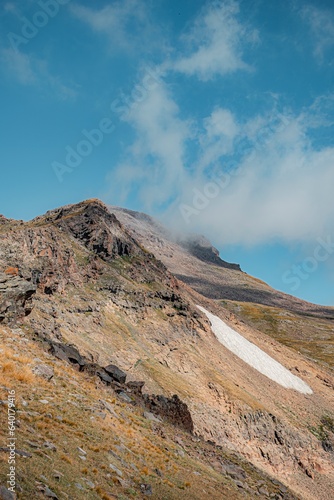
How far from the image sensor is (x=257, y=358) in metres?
61.2

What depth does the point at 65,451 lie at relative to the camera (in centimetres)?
1422

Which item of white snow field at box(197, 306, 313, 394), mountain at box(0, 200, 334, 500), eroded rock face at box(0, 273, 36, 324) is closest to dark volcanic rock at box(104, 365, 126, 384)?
mountain at box(0, 200, 334, 500)

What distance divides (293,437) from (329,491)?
6.70 m

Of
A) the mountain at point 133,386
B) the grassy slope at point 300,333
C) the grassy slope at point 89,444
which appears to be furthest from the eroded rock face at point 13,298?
the grassy slope at point 300,333

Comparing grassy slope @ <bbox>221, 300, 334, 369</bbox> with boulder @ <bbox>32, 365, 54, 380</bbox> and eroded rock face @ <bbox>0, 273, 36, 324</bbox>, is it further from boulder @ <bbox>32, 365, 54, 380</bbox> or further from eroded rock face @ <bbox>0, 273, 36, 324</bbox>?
boulder @ <bbox>32, 365, 54, 380</bbox>

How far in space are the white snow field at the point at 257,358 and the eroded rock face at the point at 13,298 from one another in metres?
38.7

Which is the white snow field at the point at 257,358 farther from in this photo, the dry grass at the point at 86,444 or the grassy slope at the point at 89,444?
the dry grass at the point at 86,444

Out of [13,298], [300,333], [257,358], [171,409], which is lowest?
[171,409]

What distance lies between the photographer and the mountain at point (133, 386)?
1557cm

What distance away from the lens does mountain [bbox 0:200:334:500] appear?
1557cm

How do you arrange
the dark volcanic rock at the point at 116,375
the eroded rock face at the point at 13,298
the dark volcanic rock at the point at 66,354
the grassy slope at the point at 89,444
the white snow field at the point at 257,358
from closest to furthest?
the grassy slope at the point at 89,444 < the dark volcanic rock at the point at 66,354 < the eroded rock face at the point at 13,298 < the dark volcanic rock at the point at 116,375 < the white snow field at the point at 257,358

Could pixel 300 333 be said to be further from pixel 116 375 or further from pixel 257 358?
pixel 116 375

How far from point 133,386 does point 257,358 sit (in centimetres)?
3685

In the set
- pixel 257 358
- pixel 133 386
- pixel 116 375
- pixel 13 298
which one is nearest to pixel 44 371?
pixel 13 298
